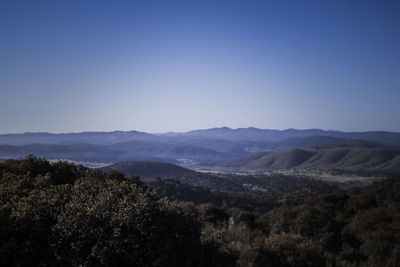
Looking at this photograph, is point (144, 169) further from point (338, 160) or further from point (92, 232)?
point (338, 160)

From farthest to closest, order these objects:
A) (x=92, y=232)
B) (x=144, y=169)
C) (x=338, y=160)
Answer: (x=338, y=160), (x=144, y=169), (x=92, y=232)

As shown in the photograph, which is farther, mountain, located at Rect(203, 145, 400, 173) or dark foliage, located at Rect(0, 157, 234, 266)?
mountain, located at Rect(203, 145, 400, 173)

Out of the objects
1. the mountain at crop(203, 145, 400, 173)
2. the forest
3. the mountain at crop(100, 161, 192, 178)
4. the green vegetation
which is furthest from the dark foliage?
the mountain at crop(203, 145, 400, 173)

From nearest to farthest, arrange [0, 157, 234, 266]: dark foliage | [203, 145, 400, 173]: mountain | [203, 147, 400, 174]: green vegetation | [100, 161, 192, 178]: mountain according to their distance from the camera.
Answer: [0, 157, 234, 266]: dark foliage < [100, 161, 192, 178]: mountain < [203, 147, 400, 174]: green vegetation < [203, 145, 400, 173]: mountain

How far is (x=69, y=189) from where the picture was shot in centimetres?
640

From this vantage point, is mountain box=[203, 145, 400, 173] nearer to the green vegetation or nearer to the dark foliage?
the green vegetation

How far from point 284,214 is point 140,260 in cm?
1283

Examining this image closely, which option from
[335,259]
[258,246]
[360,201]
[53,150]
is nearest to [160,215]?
[258,246]

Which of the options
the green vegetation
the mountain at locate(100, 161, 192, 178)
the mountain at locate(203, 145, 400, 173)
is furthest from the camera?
the mountain at locate(203, 145, 400, 173)

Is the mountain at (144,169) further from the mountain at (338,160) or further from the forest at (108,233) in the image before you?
the forest at (108,233)

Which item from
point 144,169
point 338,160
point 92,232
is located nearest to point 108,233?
point 92,232

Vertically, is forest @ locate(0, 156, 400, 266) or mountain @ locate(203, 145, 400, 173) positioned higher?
forest @ locate(0, 156, 400, 266)

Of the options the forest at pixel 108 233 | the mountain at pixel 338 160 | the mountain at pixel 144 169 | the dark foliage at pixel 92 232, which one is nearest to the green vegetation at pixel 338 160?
the mountain at pixel 338 160

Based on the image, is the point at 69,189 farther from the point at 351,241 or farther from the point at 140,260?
the point at 351,241
